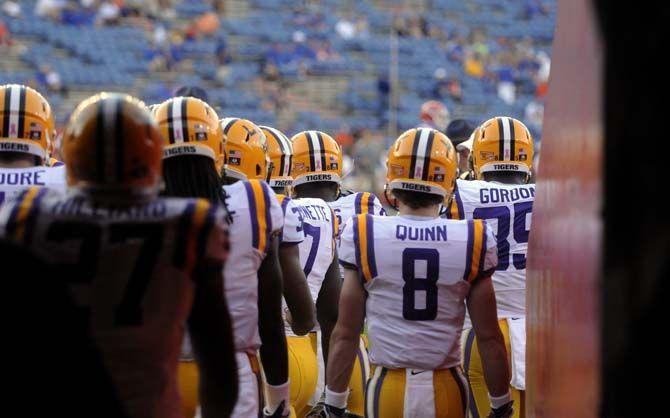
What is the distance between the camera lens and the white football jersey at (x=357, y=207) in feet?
22.8

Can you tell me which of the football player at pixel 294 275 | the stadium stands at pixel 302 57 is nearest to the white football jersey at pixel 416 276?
the football player at pixel 294 275

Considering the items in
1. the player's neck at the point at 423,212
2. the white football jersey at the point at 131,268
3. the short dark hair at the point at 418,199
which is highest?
the short dark hair at the point at 418,199

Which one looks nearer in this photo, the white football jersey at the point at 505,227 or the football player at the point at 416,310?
the football player at the point at 416,310

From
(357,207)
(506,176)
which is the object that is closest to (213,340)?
(506,176)

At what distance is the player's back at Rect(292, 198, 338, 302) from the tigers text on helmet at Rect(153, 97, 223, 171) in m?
1.72

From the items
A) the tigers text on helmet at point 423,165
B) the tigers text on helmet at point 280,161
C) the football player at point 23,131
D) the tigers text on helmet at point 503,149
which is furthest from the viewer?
the tigers text on helmet at point 280,161

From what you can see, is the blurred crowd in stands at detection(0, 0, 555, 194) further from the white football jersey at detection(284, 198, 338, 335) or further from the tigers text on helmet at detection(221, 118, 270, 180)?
the tigers text on helmet at detection(221, 118, 270, 180)

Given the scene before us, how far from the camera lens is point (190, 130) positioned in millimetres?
4113

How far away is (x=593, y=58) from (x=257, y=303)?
1947mm

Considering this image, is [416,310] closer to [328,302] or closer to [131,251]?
[328,302]

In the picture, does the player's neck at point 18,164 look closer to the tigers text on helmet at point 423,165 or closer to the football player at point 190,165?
the football player at point 190,165

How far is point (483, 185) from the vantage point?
6.10 m

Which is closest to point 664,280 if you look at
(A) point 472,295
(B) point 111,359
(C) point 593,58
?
(C) point 593,58

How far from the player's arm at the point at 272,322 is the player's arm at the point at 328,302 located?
1.82 m
